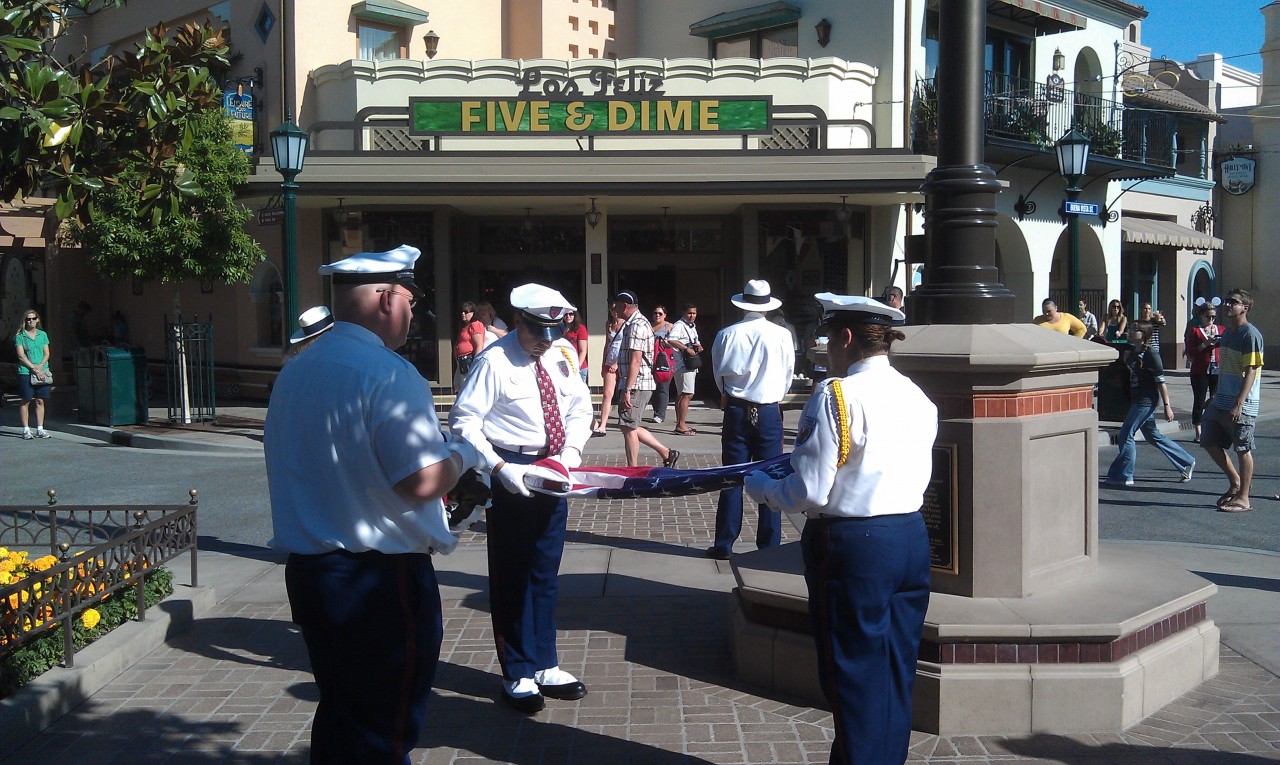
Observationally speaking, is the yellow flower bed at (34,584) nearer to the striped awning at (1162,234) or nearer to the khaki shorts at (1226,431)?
the khaki shorts at (1226,431)

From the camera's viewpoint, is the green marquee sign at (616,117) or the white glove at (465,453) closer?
the white glove at (465,453)

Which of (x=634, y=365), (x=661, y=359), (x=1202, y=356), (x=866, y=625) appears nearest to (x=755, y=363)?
(x=866, y=625)

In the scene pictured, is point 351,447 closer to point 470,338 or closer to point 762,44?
point 470,338

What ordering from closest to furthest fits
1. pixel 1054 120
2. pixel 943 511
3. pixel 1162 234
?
pixel 943 511 < pixel 1054 120 < pixel 1162 234

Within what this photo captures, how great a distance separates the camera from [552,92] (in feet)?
55.1

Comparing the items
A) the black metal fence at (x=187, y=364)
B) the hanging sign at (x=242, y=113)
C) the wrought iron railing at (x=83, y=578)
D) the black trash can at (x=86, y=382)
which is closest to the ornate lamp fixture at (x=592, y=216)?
the hanging sign at (x=242, y=113)

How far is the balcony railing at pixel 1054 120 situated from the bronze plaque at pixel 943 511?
43.7 ft

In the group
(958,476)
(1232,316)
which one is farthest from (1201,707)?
(1232,316)

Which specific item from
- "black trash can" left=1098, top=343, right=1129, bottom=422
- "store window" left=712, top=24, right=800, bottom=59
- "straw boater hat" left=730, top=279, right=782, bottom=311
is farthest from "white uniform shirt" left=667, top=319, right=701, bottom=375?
"straw boater hat" left=730, top=279, right=782, bottom=311

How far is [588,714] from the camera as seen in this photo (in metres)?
4.92

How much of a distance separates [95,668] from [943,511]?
4.14 meters

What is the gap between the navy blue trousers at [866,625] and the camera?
11.8 feet

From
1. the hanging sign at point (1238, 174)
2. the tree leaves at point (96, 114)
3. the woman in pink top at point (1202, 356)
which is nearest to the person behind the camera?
the tree leaves at point (96, 114)

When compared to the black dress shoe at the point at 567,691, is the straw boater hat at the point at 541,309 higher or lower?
higher
